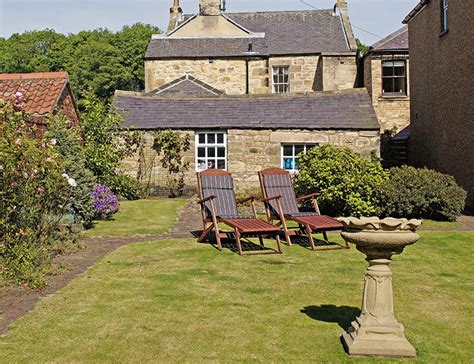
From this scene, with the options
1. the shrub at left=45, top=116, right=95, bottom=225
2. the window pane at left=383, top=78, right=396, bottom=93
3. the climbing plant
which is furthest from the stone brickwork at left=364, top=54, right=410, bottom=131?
the shrub at left=45, top=116, right=95, bottom=225

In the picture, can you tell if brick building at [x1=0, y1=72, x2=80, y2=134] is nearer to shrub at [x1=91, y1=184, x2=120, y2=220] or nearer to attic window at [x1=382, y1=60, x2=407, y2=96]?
Result: shrub at [x1=91, y1=184, x2=120, y2=220]

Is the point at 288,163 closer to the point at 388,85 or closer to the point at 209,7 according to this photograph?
the point at 388,85

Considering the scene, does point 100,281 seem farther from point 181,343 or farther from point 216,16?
point 216,16

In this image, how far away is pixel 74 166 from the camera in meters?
11.9

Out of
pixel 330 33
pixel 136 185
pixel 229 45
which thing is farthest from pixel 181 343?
pixel 330 33

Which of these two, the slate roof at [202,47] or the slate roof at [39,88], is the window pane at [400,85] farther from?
the slate roof at [39,88]

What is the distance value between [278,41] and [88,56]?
2924 cm

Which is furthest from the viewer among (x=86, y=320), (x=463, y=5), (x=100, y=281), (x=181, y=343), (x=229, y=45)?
(x=229, y=45)

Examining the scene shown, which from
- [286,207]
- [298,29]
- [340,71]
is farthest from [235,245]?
[298,29]

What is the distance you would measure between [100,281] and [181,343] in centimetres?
273

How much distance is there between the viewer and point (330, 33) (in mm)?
32625

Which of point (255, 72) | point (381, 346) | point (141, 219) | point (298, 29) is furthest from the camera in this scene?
point (298, 29)

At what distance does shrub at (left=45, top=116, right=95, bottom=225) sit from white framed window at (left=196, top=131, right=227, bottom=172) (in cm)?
773

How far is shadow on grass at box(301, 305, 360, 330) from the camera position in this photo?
5.92m
